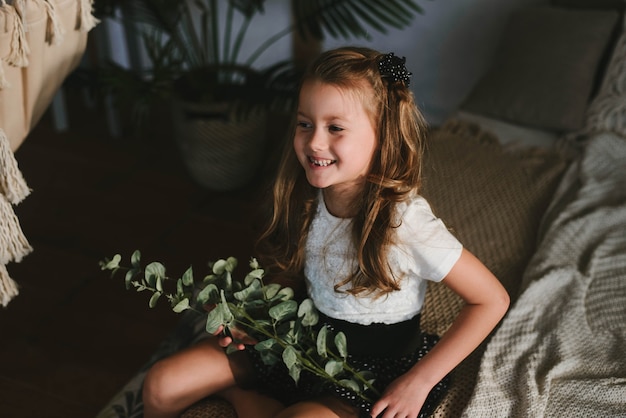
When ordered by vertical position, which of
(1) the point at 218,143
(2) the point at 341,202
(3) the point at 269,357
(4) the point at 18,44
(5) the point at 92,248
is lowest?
(5) the point at 92,248

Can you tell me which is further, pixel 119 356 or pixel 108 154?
pixel 108 154

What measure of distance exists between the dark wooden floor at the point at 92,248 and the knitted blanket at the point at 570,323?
924mm

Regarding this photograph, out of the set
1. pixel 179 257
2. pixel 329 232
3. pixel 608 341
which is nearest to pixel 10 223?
pixel 329 232

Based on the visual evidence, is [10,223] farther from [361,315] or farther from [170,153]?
[170,153]

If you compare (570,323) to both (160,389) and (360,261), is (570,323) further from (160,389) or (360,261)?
(160,389)

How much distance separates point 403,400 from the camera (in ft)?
3.65

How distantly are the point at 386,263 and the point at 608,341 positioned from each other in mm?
508

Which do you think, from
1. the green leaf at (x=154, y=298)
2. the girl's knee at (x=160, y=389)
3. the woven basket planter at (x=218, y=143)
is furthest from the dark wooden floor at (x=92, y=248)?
the green leaf at (x=154, y=298)

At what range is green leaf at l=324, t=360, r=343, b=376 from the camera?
1.09 m

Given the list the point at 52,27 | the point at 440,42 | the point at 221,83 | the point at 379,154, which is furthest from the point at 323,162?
the point at 440,42

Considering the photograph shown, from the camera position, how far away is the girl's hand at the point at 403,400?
3.63 feet

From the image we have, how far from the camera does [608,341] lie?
Result: 131 cm

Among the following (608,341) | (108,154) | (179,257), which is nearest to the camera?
(608,341)

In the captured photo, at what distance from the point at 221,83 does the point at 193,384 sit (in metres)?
1.19
